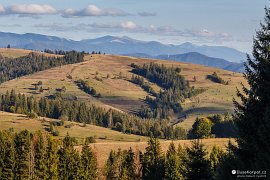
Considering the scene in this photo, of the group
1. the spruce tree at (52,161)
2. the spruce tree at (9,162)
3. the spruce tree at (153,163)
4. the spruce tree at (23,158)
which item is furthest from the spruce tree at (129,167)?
the spruce tree at (9,162)

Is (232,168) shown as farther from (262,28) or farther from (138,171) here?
(138,171)

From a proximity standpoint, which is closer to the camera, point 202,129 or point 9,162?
point 9,162

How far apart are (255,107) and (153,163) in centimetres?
6635

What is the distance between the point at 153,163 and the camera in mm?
89812

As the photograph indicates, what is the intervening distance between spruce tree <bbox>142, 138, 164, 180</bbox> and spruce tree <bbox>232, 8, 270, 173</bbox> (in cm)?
6296

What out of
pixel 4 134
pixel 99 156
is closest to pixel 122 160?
pixel 99 156

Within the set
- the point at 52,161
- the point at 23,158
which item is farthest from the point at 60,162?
the point at 23,158

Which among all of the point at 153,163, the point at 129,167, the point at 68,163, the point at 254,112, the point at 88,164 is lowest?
the point at 129,167

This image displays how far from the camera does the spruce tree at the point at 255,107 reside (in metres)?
24.3

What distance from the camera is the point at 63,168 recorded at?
92.1m

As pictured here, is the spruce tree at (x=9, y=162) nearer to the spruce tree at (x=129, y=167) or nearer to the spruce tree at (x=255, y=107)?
the spruce tree at (x=129, y=167)

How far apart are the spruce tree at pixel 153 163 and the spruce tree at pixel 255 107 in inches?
2479

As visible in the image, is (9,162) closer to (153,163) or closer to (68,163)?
(68,163)

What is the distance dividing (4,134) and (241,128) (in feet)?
279
